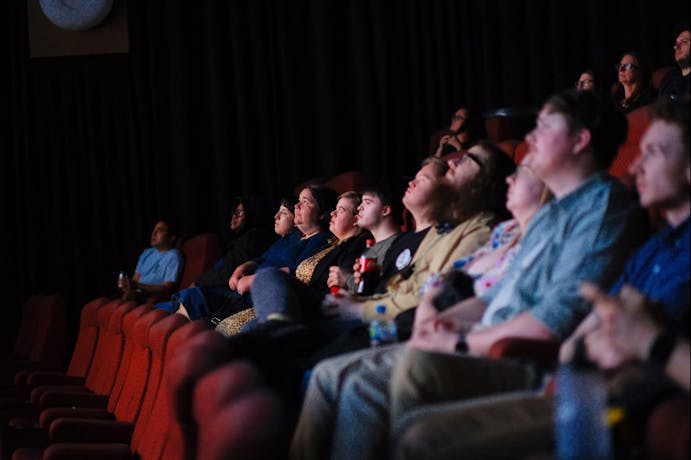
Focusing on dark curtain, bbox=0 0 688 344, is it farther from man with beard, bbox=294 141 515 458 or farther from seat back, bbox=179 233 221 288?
man with beard, bbox=294 141 515 458

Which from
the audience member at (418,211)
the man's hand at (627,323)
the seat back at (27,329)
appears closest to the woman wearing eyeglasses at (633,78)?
the audience member at (418,211)

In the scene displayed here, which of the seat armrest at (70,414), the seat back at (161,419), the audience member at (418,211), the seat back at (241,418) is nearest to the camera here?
the seat back at (241,418)

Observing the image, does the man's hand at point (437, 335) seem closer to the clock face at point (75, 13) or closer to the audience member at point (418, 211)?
the audience member at point (418, 211)

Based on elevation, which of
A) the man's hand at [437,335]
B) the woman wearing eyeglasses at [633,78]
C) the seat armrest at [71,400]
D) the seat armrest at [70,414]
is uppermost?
the woman wearing eyeglasses at [633,78]

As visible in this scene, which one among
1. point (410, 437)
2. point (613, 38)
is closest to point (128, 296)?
point (613, 38)

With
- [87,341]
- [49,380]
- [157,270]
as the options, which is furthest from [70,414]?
[157,270]

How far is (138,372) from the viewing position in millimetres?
2893

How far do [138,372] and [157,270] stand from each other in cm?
230

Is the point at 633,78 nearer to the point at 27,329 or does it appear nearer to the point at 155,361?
the point at 155,361

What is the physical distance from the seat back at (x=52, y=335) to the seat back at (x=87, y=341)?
0.19 metres

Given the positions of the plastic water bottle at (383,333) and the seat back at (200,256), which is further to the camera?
the seat back at (200,256)

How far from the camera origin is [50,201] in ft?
19.7

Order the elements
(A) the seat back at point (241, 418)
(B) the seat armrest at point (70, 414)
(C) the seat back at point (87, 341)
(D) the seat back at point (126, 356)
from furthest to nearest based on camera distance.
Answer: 1. (C) the seat back at point (87, 341)
2. (D) the seat back at point (126, 356)
3. (B) the seat armrest at point (70, 414)
4. (A) the seat back at point (241, 418)

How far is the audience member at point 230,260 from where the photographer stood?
3.86 m
